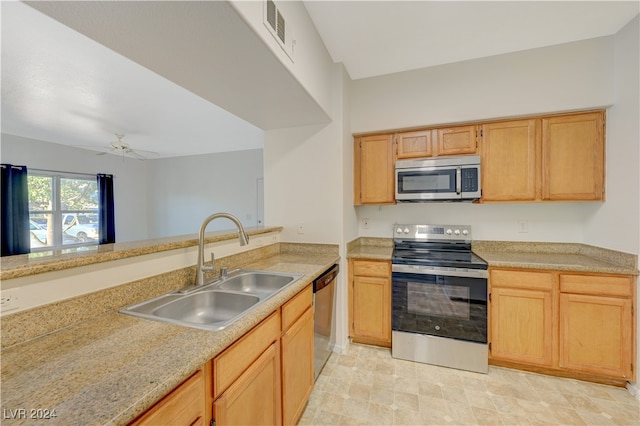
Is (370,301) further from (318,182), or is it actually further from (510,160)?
(510,160)

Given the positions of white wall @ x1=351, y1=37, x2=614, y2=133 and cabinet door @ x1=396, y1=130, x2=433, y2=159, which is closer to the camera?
white wall @ x1=351, y1=37, x2=614, y2=133

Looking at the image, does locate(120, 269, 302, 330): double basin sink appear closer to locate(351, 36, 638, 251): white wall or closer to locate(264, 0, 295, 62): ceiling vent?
locate(264, 0, 295, 62): ceiling vent

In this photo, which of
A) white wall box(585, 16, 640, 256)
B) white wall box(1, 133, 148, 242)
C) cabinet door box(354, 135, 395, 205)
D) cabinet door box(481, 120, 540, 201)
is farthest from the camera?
white wall box(1, 133, 148, 242)

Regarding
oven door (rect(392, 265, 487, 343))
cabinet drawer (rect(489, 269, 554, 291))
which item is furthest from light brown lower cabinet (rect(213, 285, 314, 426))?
cabinet drawer (rect(489, 269, 554, 291))

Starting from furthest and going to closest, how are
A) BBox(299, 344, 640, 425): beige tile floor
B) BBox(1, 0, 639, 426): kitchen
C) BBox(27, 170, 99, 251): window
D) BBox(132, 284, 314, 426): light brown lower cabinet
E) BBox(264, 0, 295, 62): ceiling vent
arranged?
BBox(27, 170, 99, 251): window → BBox(1, 0, 639, 426): kitchen → BBox(299, 344, 640, 425): beige tile floor → BBox(264, 0, 295, 62): ceiling vent → BBox(132, 284, 314, 426): light brown lower cabinet

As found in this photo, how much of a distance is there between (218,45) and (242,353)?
4.59ft

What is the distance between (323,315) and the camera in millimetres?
2016

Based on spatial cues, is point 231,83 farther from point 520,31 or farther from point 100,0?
point 520,31

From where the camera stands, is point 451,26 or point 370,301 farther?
point 370,301

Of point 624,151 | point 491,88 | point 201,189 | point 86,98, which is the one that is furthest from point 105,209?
point 624,151

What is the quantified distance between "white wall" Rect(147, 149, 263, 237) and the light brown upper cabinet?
170 inches

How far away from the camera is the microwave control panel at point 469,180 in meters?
2.30

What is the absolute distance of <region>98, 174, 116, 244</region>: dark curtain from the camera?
17.7ft

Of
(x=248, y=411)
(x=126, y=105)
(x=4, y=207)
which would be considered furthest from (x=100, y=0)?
(x=4, y=207)
